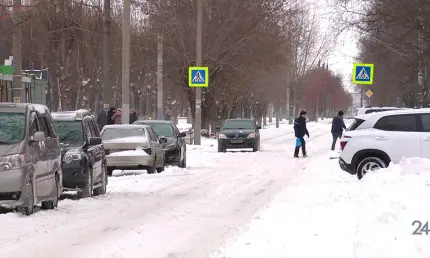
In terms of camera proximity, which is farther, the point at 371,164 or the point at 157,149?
the point at 157,149

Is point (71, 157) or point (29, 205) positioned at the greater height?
point (71, 157)

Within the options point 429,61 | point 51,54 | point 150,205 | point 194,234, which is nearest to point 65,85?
point 51,54

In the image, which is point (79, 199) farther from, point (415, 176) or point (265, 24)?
point (265, 24)

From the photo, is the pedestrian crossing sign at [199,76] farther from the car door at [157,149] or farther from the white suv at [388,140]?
the white suv at [388,140]

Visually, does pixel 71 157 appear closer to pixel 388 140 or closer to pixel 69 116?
pixel 69 116

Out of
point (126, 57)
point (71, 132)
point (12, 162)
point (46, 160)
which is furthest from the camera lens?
point (126, 57)

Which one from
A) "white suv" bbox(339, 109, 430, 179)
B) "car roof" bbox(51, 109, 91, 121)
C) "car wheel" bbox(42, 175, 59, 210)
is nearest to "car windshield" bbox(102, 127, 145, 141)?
"car roof" bbox(51, 109, 91, 121)

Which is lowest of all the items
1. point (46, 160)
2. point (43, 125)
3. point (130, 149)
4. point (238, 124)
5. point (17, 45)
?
point (130, 149)

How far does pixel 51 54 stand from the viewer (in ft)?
186

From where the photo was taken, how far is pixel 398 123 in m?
18.0

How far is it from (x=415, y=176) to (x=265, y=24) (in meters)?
31.2

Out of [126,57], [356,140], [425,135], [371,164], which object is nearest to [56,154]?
[356,140]

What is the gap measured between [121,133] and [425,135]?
317 inches

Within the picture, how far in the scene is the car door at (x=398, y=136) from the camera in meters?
17.8
